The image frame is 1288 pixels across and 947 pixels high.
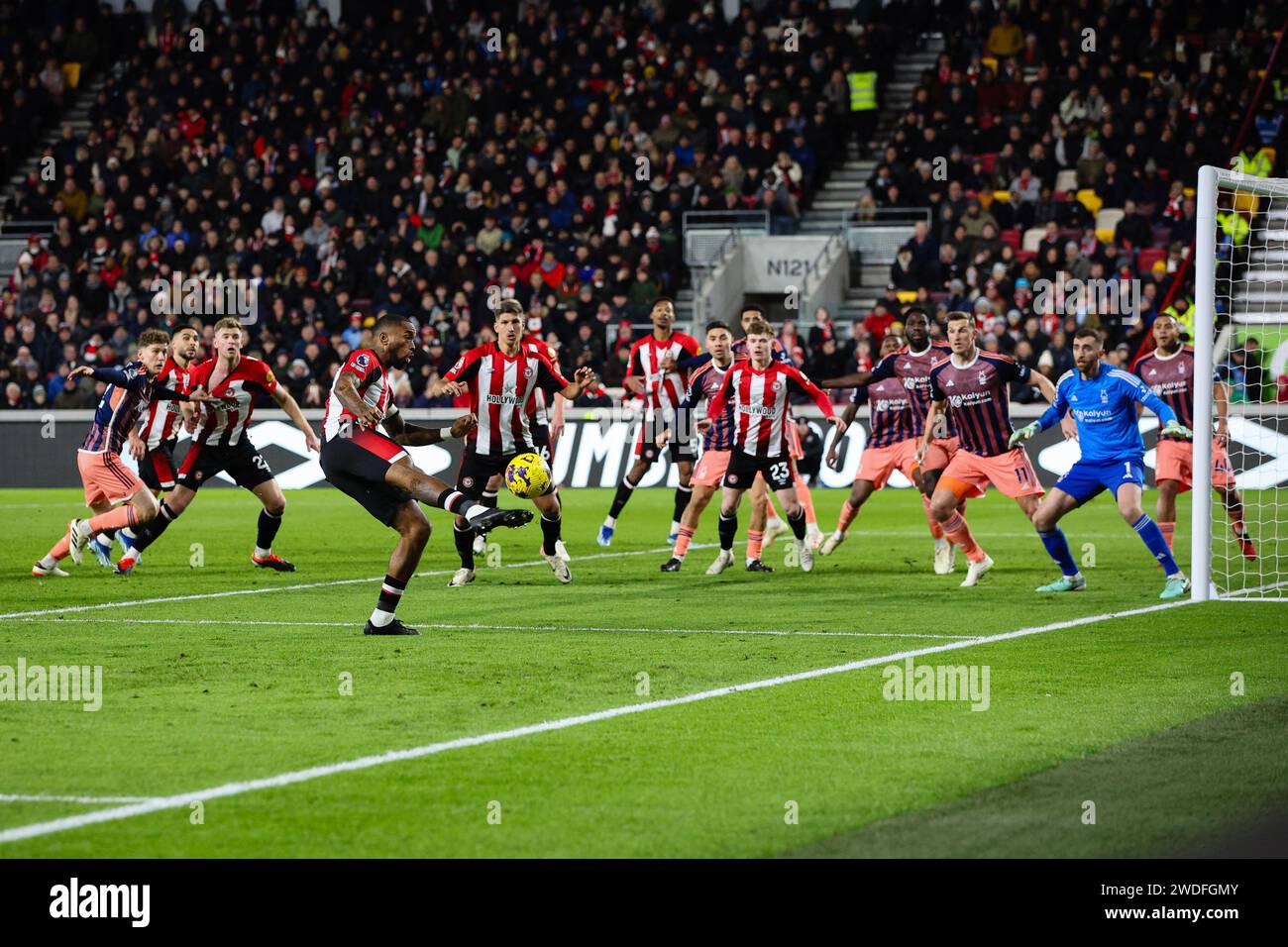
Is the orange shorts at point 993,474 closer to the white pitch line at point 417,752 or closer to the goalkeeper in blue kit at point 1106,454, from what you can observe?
the goalkeeper in blue kit at point 1106,454

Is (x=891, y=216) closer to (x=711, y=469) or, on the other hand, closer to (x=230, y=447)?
(x=711, y=469)

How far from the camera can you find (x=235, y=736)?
24.9ft

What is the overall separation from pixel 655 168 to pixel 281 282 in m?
6.99

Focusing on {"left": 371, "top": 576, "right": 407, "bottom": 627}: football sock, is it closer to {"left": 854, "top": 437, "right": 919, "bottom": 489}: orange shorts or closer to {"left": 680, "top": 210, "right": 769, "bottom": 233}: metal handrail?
{"left": 854, "top": 437, "right": 919, "bottom": 489}: orange shorts

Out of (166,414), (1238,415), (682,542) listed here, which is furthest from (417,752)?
(1238,415)

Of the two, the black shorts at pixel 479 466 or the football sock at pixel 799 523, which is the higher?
the black shorts at pixel 479 466

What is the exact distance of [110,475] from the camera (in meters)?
15.3

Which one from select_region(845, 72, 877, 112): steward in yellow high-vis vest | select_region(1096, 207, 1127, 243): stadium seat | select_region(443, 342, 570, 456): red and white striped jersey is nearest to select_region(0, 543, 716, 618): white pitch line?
select_region(443, 342, 570, 456): red and white striped jersey

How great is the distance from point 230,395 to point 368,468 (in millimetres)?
5221

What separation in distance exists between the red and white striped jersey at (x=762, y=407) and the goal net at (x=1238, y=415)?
3418 millimetres

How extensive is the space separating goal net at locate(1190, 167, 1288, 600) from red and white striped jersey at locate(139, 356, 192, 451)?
836 cm

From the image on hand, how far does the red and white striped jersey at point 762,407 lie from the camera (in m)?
15.2

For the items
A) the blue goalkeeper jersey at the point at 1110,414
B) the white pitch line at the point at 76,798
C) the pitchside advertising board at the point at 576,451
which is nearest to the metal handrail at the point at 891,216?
the pitchside advertising board at the point at 576,451
